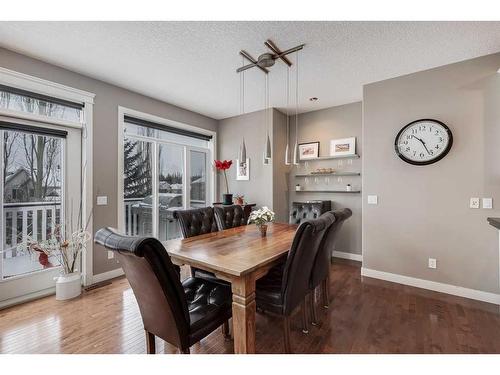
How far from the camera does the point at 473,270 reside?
2.59 meters

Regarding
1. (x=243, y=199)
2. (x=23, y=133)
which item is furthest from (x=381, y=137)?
(x=23, y=133)

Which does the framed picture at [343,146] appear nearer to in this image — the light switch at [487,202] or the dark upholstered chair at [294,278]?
the light switch at [487,202]

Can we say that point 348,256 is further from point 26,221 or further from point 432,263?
point 26,221

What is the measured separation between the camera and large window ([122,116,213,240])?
3564mm

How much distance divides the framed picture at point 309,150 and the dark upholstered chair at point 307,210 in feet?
3.07

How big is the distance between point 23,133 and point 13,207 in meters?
0.81

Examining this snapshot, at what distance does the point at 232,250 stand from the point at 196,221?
0.91 meters

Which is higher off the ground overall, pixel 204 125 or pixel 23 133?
pixel 204 125

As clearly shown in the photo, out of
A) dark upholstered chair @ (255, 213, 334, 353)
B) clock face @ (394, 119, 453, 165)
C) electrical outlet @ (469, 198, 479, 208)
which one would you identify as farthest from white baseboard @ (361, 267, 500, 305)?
dark upholstered chair @ (255, 213, 334, 353)

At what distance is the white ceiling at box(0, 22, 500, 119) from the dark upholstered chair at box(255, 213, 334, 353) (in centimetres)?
172

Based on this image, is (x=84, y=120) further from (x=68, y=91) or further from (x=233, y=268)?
(x=233, y=268)

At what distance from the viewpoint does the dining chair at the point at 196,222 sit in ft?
8.03

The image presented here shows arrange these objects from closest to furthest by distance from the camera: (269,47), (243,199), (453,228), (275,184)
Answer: (269,47)
(453,228)
(275,184)
(243,199)
